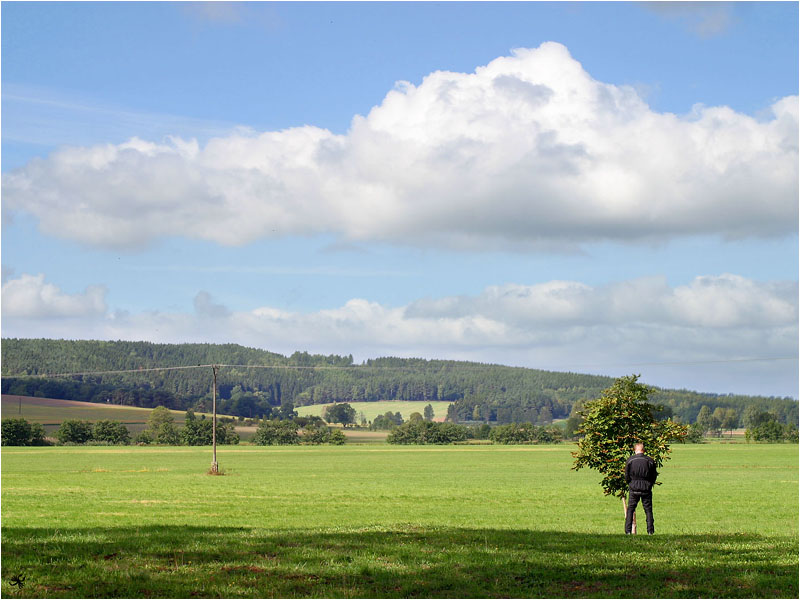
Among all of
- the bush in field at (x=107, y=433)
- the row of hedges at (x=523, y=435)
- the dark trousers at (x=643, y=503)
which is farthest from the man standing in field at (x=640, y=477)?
the row of hedges at (x=523, y=435)

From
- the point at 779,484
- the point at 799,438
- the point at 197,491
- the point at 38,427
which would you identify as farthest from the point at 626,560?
the point at 799,438

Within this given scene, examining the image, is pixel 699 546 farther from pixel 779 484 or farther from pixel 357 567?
pixel 779 484

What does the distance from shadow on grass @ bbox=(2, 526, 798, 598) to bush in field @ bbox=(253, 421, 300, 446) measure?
14033cm

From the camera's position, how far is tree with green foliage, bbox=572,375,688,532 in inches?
955

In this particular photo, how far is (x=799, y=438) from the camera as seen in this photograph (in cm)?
15675

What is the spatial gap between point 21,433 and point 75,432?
9346mm

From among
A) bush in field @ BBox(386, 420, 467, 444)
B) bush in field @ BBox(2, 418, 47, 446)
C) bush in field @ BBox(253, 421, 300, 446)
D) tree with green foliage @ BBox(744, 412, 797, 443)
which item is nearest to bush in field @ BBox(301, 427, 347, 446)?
bush in field @ BBox(253, 421, 300, 446)

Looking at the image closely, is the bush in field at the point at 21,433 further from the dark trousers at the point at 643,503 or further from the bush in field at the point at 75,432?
the dark trousers at the point at 643,503

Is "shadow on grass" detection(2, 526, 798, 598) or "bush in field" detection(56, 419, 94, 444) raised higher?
"shadow on grass" detection(2, 526, 798, 598)

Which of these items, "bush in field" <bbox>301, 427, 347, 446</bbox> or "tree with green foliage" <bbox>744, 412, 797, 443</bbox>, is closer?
"tree with green foliage" <bbox>744, 412, 797, 443</bbox>

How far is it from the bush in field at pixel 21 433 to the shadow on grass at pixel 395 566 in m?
135

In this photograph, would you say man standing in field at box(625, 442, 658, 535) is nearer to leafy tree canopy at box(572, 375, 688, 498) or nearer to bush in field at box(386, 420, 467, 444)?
leafy tree canopy at box(572, 375, 688, 498)

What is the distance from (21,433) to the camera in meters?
142

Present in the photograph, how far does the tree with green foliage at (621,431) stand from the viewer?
24266mm
